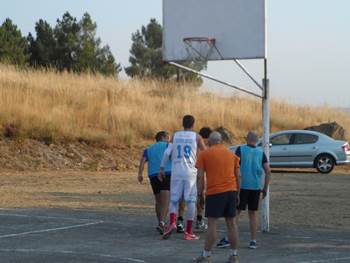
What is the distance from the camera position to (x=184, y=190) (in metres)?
13.6

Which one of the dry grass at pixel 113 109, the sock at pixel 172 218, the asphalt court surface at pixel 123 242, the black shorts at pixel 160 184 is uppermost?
the dry grass at pixel 113 109

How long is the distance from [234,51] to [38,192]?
882 centimetres

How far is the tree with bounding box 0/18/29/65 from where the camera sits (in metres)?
51.5

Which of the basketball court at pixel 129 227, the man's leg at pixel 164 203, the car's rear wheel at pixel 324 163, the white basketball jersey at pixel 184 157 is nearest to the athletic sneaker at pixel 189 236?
the basketball court at pixel 129 227

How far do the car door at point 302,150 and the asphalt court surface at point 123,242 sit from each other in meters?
14.2

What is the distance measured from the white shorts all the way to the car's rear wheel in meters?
17.1

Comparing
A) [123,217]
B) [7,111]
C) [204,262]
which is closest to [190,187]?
[204,262]

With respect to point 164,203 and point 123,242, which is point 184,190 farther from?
point 123,242

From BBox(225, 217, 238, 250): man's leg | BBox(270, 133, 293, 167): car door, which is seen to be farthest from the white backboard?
BBox(270, 133, 293, 167): car door

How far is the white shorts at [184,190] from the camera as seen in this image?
533 inches

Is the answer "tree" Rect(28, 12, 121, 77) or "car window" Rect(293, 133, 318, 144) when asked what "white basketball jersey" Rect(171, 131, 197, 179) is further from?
"tree" Rect(28, 12, 121, 77)

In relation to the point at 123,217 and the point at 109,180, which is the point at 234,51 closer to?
the point at 123,217

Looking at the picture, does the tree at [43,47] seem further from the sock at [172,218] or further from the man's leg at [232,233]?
the man's leg at [232,233]

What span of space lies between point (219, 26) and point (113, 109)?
23.9m
